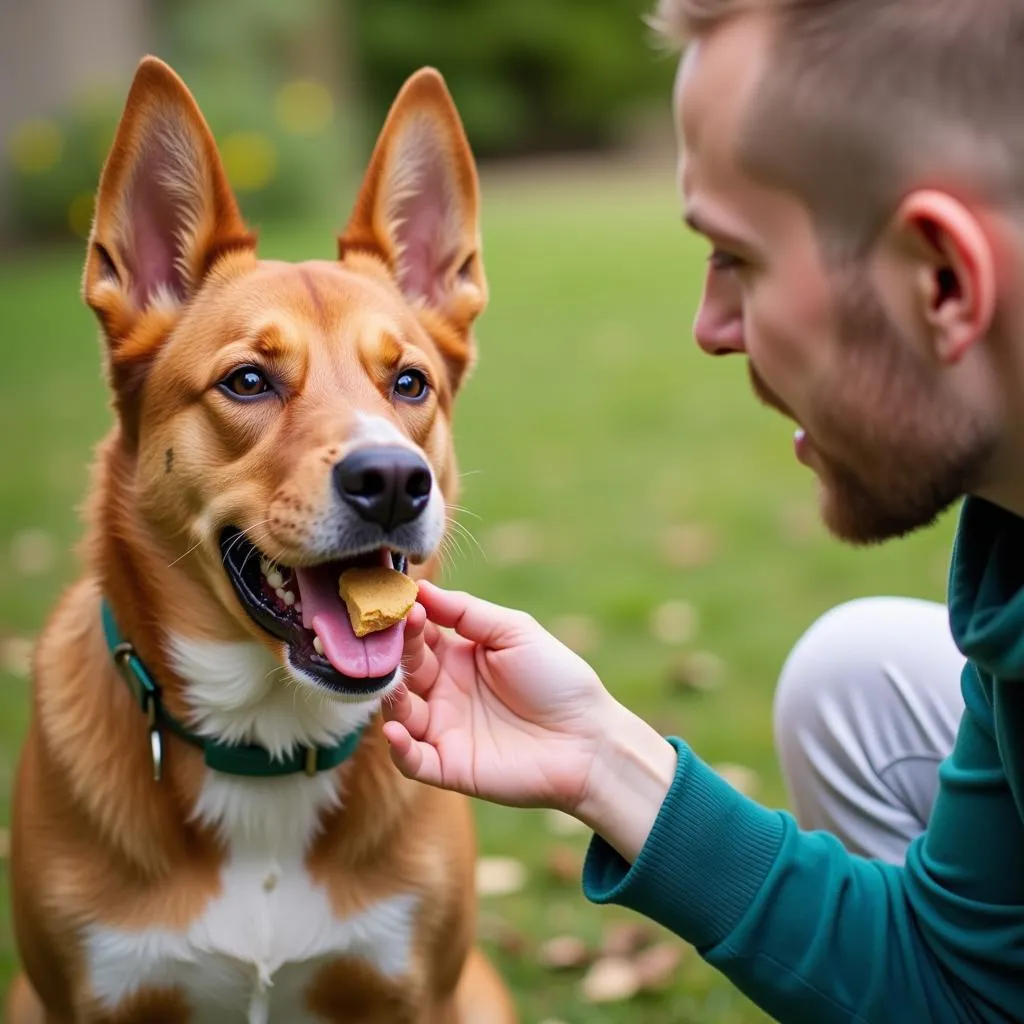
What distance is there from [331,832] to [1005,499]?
1361mm

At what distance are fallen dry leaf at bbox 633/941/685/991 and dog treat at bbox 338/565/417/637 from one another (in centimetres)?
134

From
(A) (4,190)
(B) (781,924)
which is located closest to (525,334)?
(A) (4,190)

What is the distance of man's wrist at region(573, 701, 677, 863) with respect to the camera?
2.12 metres

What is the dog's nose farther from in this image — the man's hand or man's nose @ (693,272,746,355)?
man's nose @ (693,272,746,355)

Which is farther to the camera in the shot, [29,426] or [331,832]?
[29,426]

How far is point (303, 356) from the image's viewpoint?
2549 mm

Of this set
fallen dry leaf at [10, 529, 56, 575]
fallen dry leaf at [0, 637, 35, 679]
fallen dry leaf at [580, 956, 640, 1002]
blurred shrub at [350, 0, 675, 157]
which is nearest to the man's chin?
fallen dry leaf at [580, 956, 640, 1002]

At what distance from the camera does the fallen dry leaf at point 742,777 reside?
3967 mm

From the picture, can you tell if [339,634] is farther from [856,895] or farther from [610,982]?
[610,982]

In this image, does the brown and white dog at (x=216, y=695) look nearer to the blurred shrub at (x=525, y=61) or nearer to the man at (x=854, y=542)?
the man at (x=854, y=542)

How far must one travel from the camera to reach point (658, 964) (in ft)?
10.7

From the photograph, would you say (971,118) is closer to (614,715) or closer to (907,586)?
(614,715)

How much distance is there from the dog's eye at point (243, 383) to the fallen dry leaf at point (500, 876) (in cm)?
164

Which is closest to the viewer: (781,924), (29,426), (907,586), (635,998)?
(781,924)
